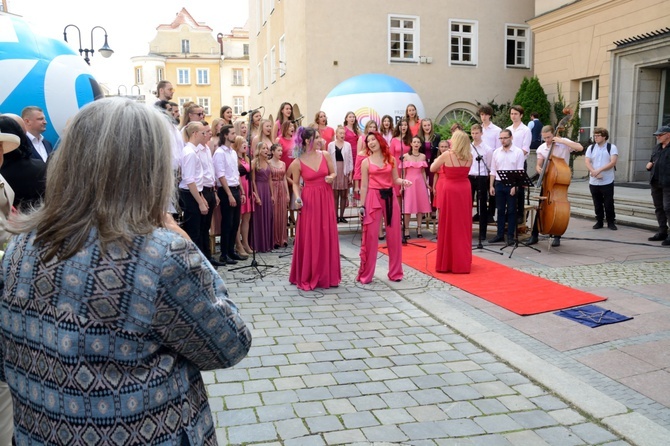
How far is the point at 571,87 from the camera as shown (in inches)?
822

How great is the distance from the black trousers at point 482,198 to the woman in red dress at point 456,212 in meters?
2.28

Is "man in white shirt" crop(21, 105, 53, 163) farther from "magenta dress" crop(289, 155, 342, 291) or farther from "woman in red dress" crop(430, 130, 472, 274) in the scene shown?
"woman in red dress" crop(430, 130, 472, 274)

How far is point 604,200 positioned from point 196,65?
60.0m

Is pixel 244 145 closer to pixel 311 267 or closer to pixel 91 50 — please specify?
pixel 311 267

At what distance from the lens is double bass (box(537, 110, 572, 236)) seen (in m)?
9.46

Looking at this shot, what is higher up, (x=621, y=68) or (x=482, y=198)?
(x=621, y=68)

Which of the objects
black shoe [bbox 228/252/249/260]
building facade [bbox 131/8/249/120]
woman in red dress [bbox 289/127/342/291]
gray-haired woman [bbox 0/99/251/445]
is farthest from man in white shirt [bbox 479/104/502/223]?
building facade [bbox 131/8/249/120]

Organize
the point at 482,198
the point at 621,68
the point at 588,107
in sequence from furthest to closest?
the point at 588,107, the point at 621,68, the point at 482,198

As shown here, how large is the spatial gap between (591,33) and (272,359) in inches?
721

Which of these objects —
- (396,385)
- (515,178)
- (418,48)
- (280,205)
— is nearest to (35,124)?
(280,205)

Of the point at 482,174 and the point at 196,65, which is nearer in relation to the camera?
the point at 482,174

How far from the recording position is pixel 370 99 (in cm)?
1895

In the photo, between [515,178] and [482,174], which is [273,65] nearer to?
[482,174]

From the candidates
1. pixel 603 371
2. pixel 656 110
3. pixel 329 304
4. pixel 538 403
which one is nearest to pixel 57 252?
pixel 538 403
